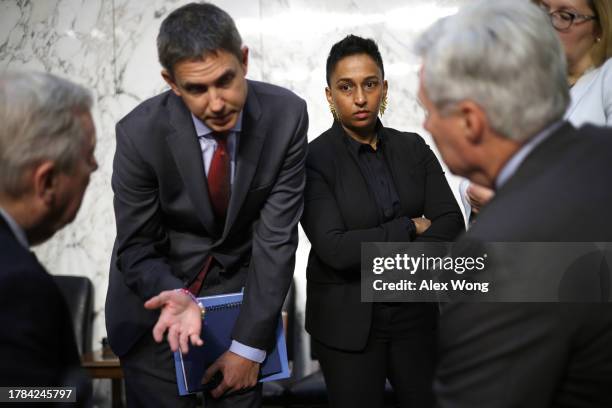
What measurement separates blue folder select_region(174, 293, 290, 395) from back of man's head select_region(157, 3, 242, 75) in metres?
0.70

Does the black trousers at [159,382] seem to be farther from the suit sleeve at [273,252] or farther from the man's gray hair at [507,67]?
the man's gray hair at [507,67]

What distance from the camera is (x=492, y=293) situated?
1161mm

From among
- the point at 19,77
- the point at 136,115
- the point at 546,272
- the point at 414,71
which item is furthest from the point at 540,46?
the point at 414,71

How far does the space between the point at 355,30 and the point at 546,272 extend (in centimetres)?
379

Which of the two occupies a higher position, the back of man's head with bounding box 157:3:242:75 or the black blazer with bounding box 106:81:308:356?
the back of man's head with bounding box 157:3:242:75

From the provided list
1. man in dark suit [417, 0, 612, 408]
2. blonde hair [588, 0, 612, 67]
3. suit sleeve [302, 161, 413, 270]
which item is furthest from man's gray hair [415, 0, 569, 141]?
suit sleeve [302, 161, 413, 270]

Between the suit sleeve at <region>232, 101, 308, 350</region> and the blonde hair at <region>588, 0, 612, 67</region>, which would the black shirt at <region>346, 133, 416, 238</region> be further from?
the blonde hair at <region>588, 0, 612, 67</region>

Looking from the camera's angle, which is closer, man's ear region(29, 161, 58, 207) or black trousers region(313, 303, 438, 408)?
man's ear region(29, 161, 58, 207)

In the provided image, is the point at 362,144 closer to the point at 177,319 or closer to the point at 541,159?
the point at 177,319

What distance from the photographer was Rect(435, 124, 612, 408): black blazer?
1.12m

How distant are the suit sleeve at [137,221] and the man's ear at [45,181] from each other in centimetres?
69

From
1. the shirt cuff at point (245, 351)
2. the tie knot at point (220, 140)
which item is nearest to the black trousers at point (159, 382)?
the shirt cuff at point (245, 351)

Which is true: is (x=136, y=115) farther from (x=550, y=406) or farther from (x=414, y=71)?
(x=414, y=71)

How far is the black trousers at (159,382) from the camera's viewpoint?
2.19m
